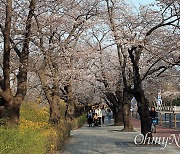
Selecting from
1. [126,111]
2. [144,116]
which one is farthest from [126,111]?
[144,116]

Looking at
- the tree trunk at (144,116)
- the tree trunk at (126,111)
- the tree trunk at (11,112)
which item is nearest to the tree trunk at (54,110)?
the tree trunk at (144,116)

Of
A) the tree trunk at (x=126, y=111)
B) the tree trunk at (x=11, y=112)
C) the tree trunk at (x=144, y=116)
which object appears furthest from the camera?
the tree trunk at (x=126, y=111)

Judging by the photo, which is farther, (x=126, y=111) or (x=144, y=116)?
(x=126, y=111)

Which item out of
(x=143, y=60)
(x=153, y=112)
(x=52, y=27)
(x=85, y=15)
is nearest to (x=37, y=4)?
(x=52, y=27)

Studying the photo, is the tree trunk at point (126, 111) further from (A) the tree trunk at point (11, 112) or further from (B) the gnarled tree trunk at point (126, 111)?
(A) the tree trunk at point (11, 112)

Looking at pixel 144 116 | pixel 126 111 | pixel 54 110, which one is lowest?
pixel 144 116

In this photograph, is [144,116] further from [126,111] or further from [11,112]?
[126,111]

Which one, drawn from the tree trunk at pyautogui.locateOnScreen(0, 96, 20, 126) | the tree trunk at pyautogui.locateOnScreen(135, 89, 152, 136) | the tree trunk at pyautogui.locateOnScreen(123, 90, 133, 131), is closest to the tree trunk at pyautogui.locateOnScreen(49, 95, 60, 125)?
the tree trunk at pyautogui.locateOnScreen(135, 89, 152, 136)

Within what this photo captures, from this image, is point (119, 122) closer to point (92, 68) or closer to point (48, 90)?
point (92, 68)

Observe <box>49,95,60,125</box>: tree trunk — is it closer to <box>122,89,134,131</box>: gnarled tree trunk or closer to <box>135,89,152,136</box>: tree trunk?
<box>135,89,152,136</box>: tree trunk

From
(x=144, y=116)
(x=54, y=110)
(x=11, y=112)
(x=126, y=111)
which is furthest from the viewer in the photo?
(x=126, y=111)

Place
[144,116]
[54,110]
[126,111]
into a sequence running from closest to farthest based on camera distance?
1. [144,116]
2. [54,110]
3. [126,111]

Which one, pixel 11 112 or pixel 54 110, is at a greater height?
pixel 54 110

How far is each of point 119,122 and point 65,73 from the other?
14.4 meters
